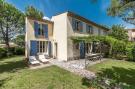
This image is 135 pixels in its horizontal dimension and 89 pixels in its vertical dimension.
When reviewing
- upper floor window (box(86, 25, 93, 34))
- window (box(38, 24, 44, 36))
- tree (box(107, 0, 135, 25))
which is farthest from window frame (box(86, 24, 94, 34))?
window (box(38, 24, 44, 36))

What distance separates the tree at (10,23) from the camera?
95.2 feet

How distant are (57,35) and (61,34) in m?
1.11

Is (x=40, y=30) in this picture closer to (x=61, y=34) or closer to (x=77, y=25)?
(x=61, y=34)

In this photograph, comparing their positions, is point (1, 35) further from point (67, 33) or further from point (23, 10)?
point (67, 33)

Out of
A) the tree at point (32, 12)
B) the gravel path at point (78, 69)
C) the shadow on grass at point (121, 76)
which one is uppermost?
the tree at point (32, 12)

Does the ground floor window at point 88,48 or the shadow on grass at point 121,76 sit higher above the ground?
the ground floor window at point 88,48

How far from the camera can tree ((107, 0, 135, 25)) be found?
11.1 m

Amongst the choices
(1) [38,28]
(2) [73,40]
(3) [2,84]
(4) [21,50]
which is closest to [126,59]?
(2) [73,40]

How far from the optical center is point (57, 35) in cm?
1892

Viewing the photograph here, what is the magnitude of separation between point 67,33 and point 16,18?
66.5 feet

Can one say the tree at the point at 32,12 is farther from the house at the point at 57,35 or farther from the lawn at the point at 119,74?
the lawn at the point at 119,74

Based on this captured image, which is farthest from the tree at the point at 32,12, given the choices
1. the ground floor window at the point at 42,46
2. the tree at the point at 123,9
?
the tree at the point at 123,9

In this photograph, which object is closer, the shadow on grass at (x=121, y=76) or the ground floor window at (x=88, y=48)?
the shadow on grass at (x=121, y=76)

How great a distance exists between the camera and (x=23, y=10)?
3338 cm
